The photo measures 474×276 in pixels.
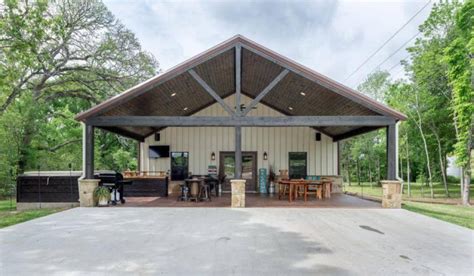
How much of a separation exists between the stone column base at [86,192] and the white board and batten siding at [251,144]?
14.2 feet

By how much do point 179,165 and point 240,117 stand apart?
5543 mm

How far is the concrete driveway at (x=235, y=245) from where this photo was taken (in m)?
3.58

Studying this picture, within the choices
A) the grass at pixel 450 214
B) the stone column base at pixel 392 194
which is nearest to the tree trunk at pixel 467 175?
the grass at pixel 450 214

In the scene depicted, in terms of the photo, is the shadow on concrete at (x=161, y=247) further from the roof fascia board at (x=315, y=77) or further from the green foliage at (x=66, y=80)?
the green foliage at (x=66, y=80)

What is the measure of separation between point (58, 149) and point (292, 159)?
530 inches

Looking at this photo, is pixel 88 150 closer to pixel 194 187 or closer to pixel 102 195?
pixel 102 195

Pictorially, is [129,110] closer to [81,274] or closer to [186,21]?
[186,21]

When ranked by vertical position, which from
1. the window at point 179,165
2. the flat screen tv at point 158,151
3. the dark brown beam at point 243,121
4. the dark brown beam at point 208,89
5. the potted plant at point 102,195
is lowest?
the potted plant at point 102,195

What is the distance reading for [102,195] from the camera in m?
8.33

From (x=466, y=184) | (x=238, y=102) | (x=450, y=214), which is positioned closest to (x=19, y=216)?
(x=238, y=102)

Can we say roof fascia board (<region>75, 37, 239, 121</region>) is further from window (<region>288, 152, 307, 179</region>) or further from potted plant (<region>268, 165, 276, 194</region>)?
window (<region>288, 152, 307, 179</region>)

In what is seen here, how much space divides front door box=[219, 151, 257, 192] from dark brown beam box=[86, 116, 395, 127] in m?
4.71

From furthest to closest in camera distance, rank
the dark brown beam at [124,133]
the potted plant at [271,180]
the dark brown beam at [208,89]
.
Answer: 1. the potted plant at [271,180]
2. the dark brown beam at [124,133]
3. the dark brown beam at [208,89]

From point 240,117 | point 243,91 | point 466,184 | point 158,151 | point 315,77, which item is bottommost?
point 466,184
